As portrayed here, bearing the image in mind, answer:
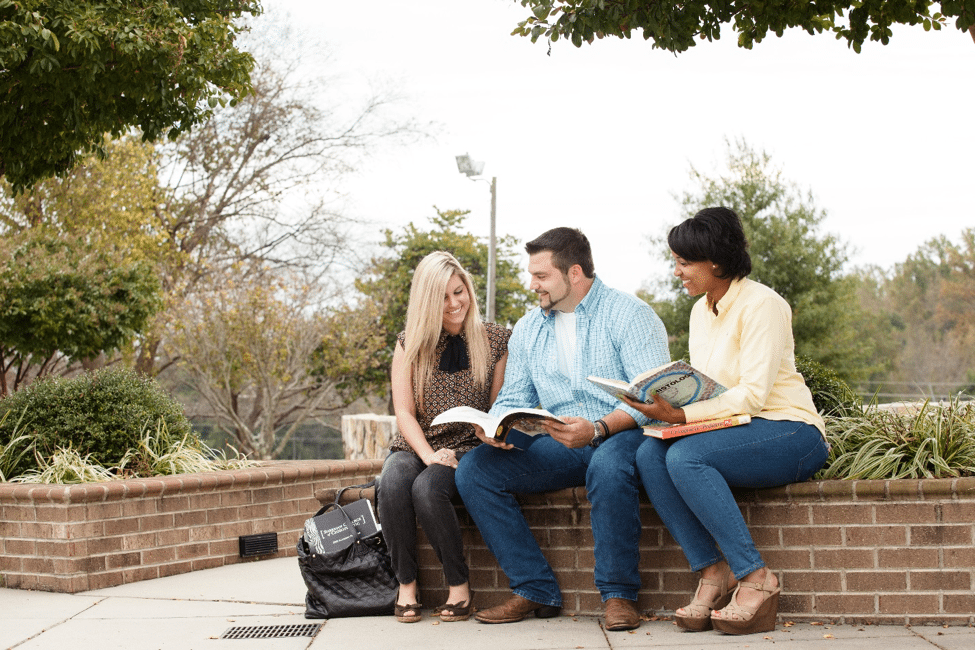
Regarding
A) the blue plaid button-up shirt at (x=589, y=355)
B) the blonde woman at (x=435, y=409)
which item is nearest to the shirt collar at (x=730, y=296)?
the blue plaid button-up shirt at (x=589, y=355)

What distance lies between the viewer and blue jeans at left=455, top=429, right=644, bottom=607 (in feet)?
11.9

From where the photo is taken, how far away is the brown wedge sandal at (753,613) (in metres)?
3.34

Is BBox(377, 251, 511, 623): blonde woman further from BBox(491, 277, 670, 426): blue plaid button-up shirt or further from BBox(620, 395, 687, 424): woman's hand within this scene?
BBox(620, 395, 687, 424): woman's hand

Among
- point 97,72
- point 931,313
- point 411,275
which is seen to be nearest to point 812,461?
Answer: point 97,72

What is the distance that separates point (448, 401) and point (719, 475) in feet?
4.56

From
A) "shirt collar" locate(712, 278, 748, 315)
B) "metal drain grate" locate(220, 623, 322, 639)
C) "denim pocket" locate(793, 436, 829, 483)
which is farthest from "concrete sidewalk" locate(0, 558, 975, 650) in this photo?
"shirt collar" locate(712, 278, 748, 315)

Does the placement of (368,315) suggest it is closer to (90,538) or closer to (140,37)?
(140,37)

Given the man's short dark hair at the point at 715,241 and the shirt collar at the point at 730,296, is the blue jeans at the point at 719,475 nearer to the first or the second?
the shirt collar at the point at 730,296

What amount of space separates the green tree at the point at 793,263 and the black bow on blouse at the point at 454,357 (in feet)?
66.0

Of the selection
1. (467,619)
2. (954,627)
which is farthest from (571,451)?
(954,627)

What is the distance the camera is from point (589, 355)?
158 inches

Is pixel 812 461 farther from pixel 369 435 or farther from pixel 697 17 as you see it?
pixel 369 435

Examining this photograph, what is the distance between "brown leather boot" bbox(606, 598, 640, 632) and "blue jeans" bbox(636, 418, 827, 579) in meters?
0.32

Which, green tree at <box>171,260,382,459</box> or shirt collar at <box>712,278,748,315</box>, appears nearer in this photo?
shirt collar at <box>712,278,748,315</box>
